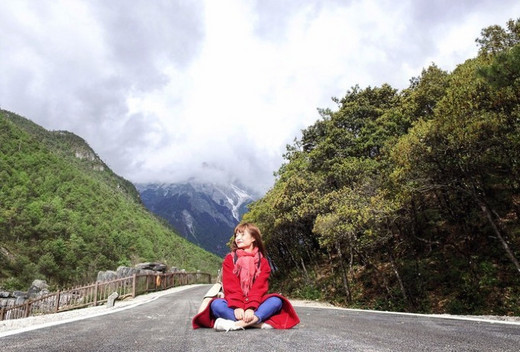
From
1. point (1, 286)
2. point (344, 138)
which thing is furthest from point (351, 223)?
point (1, 286)

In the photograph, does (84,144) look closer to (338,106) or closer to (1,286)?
(1,286)

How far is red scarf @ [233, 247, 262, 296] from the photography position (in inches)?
161

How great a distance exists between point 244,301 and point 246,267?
0.45m

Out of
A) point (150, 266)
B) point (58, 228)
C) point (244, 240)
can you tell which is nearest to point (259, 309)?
point (244, 240)

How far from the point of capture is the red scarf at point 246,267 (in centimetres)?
408

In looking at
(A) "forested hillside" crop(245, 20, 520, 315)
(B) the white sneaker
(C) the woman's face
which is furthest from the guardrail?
(B) the white sneaker

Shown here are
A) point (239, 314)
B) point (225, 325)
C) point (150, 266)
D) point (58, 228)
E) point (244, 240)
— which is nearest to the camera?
point (225, 325)

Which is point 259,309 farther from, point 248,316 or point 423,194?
point 423,194

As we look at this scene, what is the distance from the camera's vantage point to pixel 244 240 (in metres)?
4.35

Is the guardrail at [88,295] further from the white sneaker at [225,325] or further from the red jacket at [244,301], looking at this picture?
the white sneaker at [225,325]

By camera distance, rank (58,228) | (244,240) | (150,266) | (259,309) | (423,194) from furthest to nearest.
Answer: (58,228) → (150,266) → (423,194) → (244,240) → (259,309)

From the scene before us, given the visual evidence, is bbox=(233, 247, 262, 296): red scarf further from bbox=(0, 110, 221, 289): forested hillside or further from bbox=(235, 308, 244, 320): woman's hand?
bbox=(0, 110, 221, 289): forested hillside

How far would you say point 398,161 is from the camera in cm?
1273

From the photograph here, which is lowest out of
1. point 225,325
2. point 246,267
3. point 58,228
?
point 225,325
